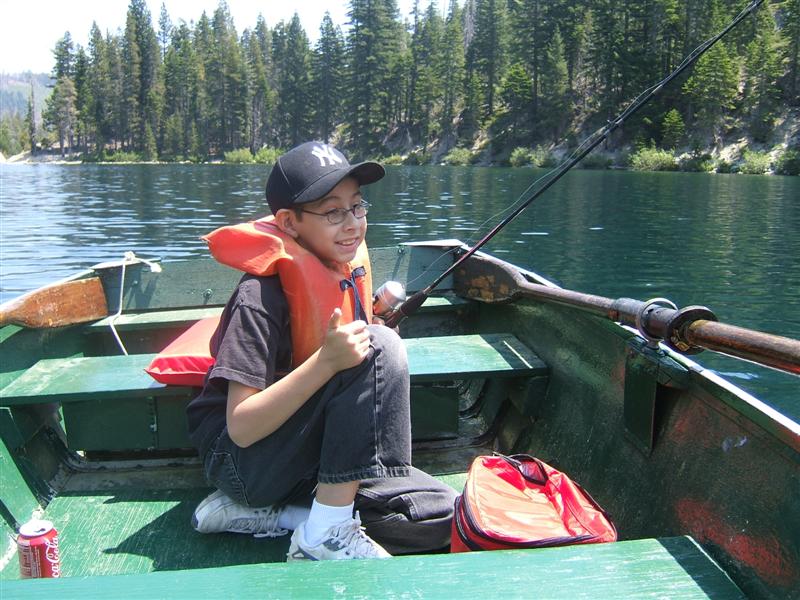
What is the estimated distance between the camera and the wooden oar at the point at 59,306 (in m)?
3.21

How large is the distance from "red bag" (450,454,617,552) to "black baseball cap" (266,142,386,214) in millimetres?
962

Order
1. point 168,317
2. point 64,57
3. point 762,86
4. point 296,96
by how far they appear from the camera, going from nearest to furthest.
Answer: point 168,317 → point 762,86 → point 296,96 → point 64,57

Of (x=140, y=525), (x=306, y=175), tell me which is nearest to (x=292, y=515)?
(x=140, y=525)

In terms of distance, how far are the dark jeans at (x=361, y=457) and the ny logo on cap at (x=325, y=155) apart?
1.63 ft

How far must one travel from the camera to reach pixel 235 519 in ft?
7.66

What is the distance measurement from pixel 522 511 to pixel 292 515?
2.52 feet

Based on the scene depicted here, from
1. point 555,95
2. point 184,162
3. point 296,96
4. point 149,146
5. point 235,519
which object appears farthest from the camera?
point 296,96

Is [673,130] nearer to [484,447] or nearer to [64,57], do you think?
[484,447]

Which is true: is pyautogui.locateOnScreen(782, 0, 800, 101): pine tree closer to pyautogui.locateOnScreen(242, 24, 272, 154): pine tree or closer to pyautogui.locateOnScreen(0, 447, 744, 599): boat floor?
pyautogui.locateOnScreen(0, 447, 744, 599): boat floor

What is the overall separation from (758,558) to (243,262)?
1.52 meters

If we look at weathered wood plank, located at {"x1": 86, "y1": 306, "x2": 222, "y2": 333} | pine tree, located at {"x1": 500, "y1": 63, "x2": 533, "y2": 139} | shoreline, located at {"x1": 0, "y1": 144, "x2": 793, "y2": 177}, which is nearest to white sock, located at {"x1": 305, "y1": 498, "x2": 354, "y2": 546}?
weathered wood plank, located at {"x1": 86, "y1": 306, "x2": 222, "y2": 333}

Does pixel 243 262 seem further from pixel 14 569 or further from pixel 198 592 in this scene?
pixel 14 569

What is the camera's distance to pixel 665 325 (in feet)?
6.31

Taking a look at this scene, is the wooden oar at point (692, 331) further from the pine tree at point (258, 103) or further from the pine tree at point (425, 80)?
the pine tree at point (258, 103)
